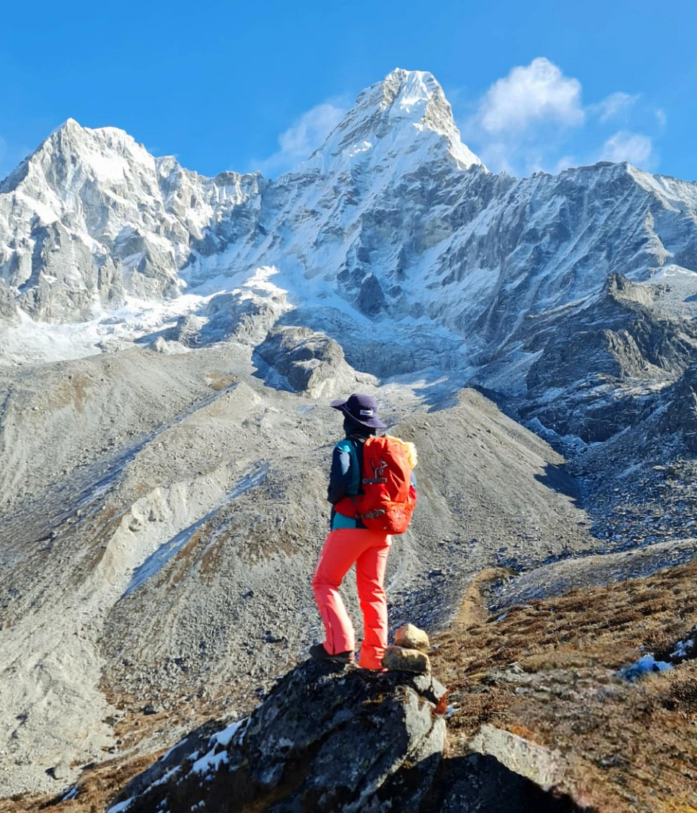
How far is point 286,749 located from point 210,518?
161ft

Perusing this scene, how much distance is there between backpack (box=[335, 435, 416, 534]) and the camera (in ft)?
28.3

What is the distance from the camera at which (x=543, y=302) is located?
185 metres

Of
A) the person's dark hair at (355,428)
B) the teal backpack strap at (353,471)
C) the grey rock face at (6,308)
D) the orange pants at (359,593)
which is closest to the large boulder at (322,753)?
the orange pants at (359,593)

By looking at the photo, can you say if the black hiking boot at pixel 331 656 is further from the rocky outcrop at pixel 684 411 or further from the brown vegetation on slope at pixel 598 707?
the rocky outcrop at pixel 684 411

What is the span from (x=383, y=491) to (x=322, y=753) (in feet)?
12.1

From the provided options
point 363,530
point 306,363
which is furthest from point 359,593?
point 306,363

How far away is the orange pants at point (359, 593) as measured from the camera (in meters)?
8.62

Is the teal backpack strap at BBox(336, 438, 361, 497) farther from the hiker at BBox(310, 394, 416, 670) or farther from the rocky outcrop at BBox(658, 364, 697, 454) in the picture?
the rocky outcrop at BBox(658, 364, 697, 454)

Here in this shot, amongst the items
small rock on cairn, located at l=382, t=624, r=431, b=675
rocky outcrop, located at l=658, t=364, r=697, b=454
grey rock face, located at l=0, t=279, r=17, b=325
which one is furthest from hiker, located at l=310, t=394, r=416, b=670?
grey rock face, located at l=0, t=279, r=17, b=325

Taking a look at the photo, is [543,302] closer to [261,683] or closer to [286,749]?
[261,683]

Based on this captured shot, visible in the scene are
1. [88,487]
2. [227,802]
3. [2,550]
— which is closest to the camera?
[227,802]

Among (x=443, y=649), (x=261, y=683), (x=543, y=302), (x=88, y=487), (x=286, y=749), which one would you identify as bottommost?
(x=261, y=683)

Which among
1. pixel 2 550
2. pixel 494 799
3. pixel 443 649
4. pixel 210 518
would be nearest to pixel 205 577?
pixel 210 518

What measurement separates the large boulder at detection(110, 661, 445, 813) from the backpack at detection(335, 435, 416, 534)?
219 centimetres
